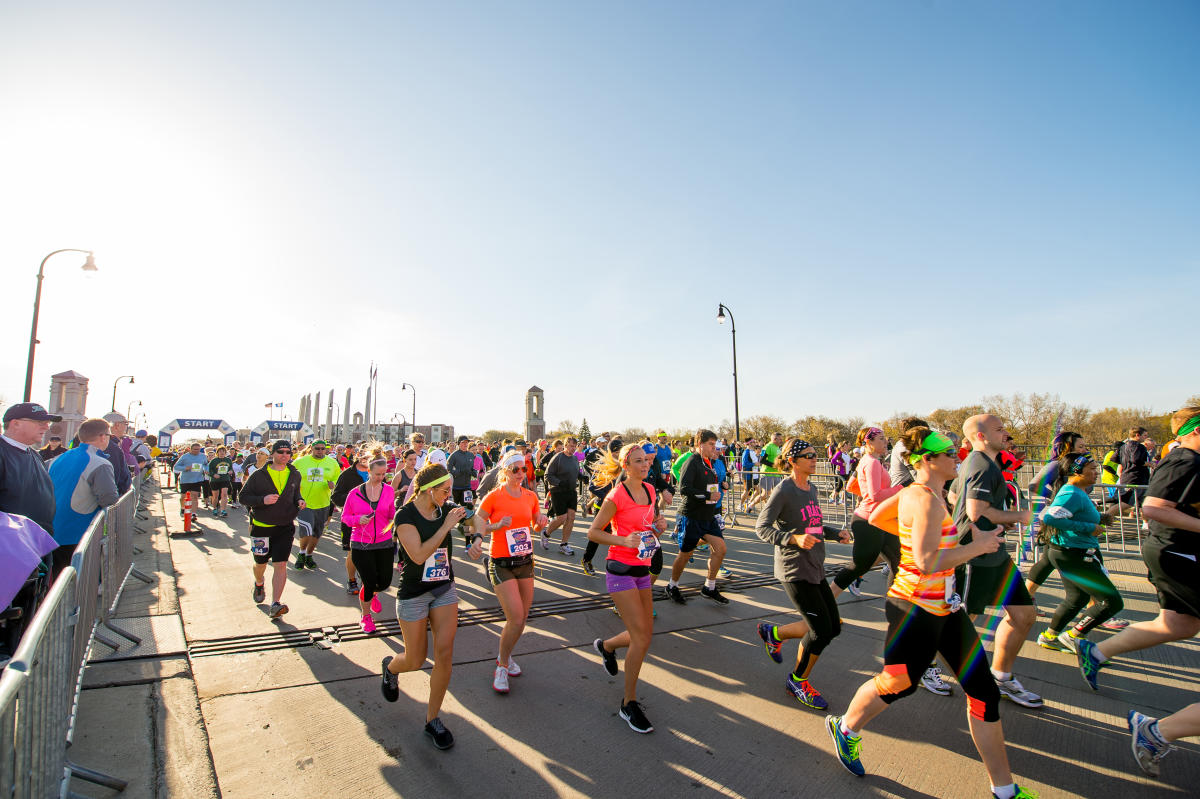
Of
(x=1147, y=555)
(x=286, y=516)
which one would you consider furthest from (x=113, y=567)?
(x=1147, y=555)

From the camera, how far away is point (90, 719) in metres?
3.72

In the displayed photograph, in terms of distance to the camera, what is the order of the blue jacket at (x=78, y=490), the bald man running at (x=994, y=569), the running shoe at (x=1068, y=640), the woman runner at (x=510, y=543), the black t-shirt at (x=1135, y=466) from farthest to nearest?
the black t-shirt at (x=1135, y=466) < the blue jacket at (x=78, y=490) < the running shoe at (x=1068, y=640) < the woman runner at (x=510, y=543) < the bald man running at (x=994, y=569)

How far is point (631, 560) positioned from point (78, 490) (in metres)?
5.31

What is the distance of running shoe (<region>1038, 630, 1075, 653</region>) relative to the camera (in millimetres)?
5105

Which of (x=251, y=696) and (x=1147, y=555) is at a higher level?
(x=1147, y=555)

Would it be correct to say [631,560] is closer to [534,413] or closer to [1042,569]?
[1042,569]

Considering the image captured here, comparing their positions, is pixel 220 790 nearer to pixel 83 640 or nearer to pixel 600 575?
pixel 83 640

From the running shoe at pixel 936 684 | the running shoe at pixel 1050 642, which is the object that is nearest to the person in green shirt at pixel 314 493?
the running shoe at pixel 936 684

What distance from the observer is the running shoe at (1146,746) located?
10.1ft

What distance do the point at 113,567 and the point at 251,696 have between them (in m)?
3.45

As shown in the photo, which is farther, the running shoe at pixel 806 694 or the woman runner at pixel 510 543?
the woman runner at pixel 510 543

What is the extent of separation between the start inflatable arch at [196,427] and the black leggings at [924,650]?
2621cm

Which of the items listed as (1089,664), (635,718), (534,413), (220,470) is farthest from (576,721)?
(534,413)

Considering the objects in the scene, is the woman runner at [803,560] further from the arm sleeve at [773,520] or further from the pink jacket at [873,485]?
the pink jacket at [873,485]
